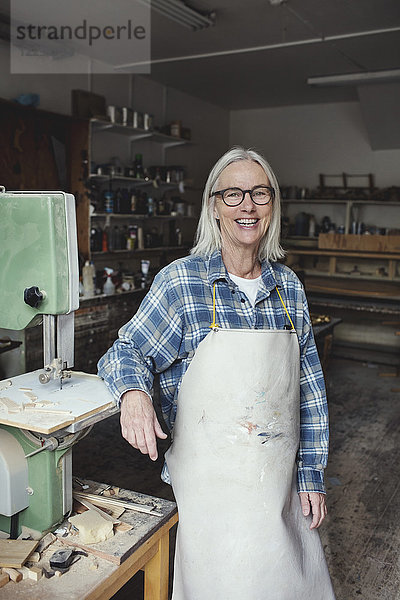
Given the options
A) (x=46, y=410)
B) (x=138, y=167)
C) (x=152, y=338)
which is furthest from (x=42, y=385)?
(x=138, y=167)

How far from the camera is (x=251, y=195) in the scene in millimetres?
1568

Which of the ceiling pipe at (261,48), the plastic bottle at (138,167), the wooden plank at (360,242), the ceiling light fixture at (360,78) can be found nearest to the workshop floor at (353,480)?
the wooden plank at (360,242)

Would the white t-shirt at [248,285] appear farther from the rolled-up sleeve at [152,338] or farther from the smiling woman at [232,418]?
the rolled-up sleeve at [152,338]

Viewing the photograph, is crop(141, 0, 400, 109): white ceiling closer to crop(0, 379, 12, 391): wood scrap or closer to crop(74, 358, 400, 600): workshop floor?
crop(74, 358, 400, 600): workshop floor

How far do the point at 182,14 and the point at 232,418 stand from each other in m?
3.29

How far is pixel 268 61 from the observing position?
17.0 ft

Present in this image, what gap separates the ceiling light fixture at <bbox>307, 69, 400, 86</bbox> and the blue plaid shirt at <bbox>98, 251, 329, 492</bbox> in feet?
12.7

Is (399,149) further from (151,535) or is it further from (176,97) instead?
(151,535)

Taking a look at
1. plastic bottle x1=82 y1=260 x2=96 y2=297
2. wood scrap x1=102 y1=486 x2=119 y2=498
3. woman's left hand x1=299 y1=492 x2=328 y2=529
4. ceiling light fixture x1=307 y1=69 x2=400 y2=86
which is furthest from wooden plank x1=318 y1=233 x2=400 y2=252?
wood scrap x1=102 y1=486 x2=119 y2=498

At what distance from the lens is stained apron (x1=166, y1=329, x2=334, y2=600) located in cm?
133

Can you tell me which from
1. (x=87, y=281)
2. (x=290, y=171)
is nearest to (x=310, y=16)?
(x=87, y=281)

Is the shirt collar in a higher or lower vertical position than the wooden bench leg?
higher

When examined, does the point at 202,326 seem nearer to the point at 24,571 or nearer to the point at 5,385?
the point at 5,385

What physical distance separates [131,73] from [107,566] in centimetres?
538
